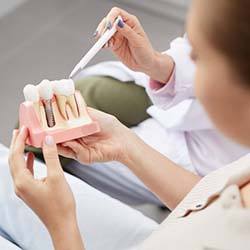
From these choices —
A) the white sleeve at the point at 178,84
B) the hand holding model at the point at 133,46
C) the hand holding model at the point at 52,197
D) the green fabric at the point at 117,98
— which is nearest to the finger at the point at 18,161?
the hand holding model at the point at 52,197

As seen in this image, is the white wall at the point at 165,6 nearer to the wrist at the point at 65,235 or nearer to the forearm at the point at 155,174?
the forearm at the point at 155,174

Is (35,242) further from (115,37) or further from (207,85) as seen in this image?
(207,85)

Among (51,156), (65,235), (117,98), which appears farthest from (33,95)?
(117,98)

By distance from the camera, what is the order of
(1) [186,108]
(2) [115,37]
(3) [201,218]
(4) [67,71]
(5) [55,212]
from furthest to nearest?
(4) [67,71], (1) [186,108], (2) [115,37], (5) [55,212], (3) [201,218]

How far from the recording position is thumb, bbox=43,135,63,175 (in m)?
0.81

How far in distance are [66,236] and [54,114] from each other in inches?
8.2

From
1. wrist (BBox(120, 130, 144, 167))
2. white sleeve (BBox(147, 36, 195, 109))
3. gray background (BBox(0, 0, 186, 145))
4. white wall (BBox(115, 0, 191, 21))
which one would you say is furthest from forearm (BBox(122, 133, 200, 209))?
white wall (BBox(115, 0, 191, 21))

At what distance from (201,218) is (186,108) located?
61 cm

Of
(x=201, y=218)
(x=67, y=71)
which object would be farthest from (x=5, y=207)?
(x=67, y=71)

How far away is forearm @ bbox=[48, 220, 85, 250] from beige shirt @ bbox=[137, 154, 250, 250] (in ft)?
0.36

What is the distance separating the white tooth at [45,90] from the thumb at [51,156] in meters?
0.07

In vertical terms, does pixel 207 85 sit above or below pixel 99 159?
above

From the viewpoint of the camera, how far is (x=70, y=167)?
1361 millimetres

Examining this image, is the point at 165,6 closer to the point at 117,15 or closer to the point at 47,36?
→ the point at 47,36
